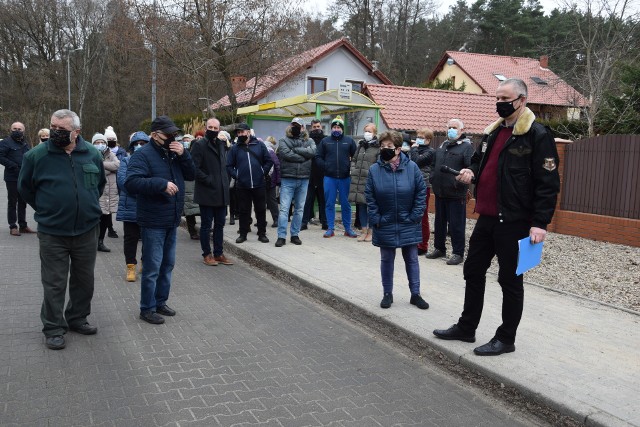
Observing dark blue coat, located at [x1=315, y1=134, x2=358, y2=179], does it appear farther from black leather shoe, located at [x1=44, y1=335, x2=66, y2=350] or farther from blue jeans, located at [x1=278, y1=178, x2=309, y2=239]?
black leather shoe, located at [x1=44, y1=335, x2=66, y2=350]

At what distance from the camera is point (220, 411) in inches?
152

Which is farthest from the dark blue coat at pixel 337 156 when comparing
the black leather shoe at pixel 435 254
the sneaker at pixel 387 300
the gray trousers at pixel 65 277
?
the gray trousers at pixel 65 277

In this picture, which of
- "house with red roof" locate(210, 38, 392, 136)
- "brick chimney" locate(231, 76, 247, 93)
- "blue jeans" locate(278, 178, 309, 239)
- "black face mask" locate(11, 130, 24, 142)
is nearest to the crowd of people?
"blue jeans" locate(278, 178, 309, 239)

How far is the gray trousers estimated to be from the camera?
5070 millimetres

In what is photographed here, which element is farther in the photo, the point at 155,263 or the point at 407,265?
the point at 407,265

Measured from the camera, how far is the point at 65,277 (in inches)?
205

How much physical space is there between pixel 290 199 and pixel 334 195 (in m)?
1.24

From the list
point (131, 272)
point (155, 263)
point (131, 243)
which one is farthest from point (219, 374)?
point (131, 243)

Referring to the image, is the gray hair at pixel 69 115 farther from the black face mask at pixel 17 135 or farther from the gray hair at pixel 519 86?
the black face mask at pixel 17 135

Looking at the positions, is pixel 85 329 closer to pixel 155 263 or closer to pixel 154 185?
pixel 155 263

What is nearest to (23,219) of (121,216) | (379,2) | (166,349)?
(121,216)

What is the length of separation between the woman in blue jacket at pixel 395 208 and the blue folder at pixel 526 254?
1.71 m

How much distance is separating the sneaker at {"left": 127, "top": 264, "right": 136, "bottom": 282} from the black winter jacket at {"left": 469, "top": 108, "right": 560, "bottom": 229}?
194 inches

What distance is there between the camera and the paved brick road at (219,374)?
3.84 metres
